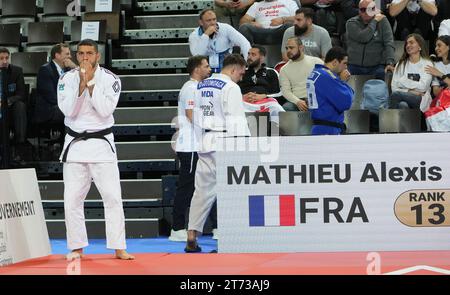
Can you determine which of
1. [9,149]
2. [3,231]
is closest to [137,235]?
[9,149]

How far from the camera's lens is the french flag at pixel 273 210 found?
30.2 ft

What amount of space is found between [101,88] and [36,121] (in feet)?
15.2

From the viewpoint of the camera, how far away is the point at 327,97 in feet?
33.3

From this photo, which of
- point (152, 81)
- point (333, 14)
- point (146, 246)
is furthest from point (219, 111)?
point (333, 14)

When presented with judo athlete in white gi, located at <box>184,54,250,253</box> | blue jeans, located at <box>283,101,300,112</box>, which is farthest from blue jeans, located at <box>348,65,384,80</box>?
judo athlete in white gi, located at <box>184,54,250,253</box>

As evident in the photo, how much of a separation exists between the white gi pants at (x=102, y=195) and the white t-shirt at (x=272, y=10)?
18.4 feet

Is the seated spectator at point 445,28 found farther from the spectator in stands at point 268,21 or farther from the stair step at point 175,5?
the stair step at point 175,5

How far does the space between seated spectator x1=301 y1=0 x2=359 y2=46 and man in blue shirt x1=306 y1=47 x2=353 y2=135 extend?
3.62 m

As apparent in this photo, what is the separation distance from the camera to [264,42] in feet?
45.1

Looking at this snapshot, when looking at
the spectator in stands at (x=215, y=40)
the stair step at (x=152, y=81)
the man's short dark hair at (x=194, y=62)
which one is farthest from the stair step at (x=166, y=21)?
the man's short dark hair at (x=194, y=62)

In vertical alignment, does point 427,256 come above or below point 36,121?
below

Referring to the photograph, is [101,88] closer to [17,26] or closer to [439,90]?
[439,90]
